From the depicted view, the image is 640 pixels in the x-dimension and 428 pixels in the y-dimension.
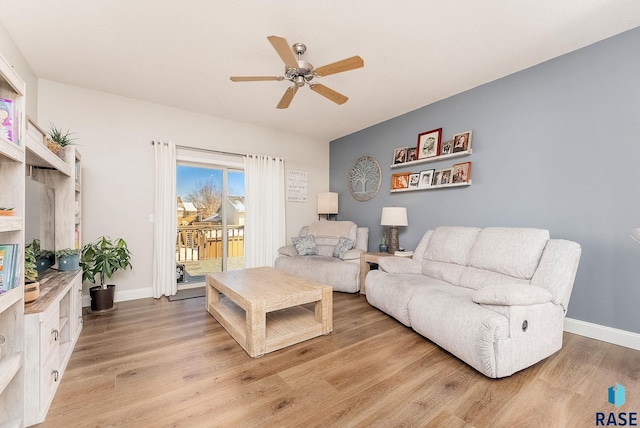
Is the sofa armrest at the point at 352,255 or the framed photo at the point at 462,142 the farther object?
the sofa armrest at the point at 352,255

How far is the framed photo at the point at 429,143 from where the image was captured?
3.48 meters

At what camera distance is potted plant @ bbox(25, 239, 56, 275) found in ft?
7.03

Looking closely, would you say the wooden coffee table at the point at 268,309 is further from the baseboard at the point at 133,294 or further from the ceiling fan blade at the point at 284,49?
the ceiling fan blade at the point at 284,49

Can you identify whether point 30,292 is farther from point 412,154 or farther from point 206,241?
point 412,154

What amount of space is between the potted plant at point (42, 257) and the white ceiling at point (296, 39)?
5.74ft

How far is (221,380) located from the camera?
1.75m

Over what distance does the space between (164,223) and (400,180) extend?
3374 millimetres

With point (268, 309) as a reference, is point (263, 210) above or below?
above

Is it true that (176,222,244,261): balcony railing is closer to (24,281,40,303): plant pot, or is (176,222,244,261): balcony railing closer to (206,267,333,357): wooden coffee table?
(206,267,333,357): wooden coffee table

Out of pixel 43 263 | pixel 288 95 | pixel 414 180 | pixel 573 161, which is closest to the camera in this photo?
pixel 43 263

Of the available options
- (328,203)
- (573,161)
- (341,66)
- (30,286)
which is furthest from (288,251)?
(573,161)

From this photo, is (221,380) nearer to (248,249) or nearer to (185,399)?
(185,399)

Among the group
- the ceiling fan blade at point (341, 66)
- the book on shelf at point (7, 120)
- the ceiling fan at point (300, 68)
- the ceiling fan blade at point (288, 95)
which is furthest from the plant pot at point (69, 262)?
the ceiling fan blade at point (341, 66)

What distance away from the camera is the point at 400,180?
399 cm
